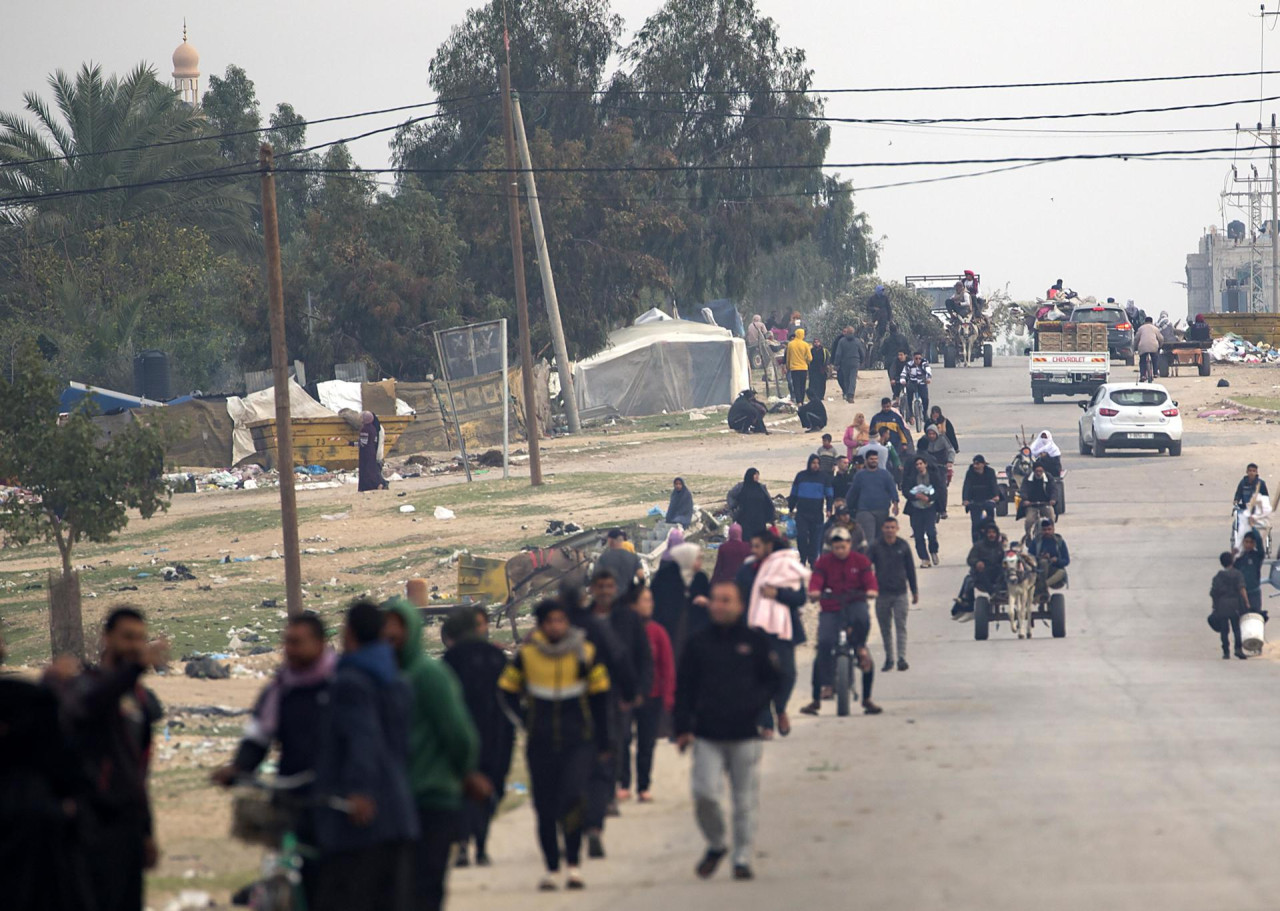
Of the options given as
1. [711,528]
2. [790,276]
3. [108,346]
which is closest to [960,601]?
[711,528]

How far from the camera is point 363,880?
6.34 m

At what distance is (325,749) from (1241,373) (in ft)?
A: 171

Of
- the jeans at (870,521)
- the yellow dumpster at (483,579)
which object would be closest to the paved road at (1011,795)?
the jeans at (870,521)

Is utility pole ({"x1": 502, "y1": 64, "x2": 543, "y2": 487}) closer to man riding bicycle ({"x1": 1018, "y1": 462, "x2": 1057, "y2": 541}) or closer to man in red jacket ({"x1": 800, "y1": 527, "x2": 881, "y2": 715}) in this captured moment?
man riding bicycle ({"x1": 1018, "y1": 462, "x2": 1057, "y2": 541})

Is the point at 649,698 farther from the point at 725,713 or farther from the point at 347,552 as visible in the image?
the point at 347,552

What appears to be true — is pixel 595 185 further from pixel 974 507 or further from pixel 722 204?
pixel 974 507

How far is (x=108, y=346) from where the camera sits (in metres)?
51.9

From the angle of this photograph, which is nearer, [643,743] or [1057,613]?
[643,743]

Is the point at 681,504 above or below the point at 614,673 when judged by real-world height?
below

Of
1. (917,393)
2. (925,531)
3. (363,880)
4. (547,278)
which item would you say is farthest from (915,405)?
(363,880)

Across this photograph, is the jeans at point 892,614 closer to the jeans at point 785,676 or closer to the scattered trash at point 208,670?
the jeans at point 785,676

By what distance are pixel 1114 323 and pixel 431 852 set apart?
47.8m

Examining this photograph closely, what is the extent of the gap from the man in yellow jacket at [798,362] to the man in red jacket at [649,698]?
30948 mm

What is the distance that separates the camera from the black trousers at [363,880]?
20.7 feet
